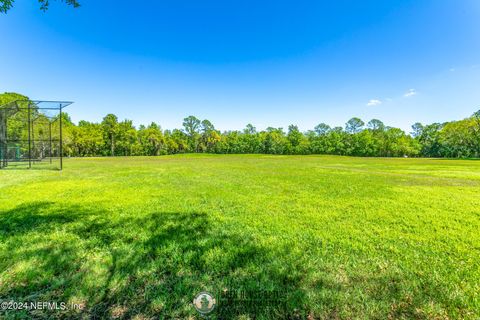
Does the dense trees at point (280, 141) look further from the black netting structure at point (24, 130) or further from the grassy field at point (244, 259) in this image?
the grassy field at point (244, 259)

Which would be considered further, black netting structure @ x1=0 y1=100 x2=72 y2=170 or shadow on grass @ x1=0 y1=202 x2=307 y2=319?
black netting structure @ x1=0 y1=100 x2=72 y2=170

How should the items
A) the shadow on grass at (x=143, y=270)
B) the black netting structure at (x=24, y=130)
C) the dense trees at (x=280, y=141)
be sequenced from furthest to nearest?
the dense trees at (x=280, y=141)
the black netting structure at (x=24, y=130)
the shadow on grass at (x=143, y=270)

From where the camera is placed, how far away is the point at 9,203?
5.84 meters

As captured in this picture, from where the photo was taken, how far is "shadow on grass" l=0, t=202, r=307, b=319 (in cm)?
221

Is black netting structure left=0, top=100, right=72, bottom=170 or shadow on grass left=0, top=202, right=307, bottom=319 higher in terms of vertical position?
black netting structure left=0, top=100, right=72, bottom=170

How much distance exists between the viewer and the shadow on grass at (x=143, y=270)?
221cm

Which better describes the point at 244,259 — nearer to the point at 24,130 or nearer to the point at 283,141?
the point at 24,130

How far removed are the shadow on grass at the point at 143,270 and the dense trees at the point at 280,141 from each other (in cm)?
5871

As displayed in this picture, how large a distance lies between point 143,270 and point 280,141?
234 ft

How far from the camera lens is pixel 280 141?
72.1 meters

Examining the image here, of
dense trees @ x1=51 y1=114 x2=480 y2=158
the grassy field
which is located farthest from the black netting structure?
dense trees @ x1=51 y1=114 x2=480 y2=158

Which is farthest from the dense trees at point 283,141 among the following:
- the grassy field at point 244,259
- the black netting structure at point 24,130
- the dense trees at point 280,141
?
the grassy field at point 244,259

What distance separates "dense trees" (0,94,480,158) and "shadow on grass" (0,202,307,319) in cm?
5871

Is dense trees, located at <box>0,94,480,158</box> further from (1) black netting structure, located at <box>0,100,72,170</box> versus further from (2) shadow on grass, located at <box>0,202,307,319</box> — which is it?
(2) shadow on grass, located at <box>0,202,307,319</box>
